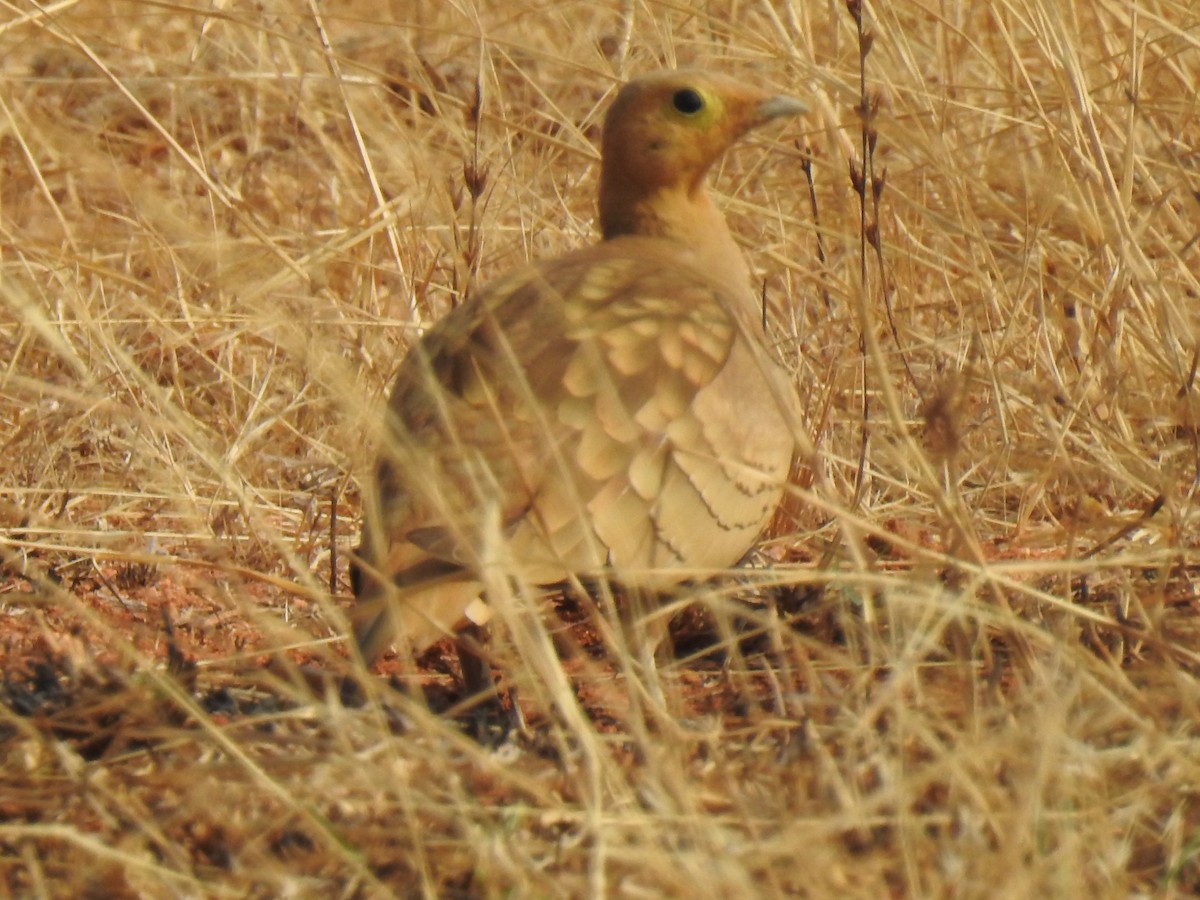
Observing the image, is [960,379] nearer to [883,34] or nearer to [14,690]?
[883,34]

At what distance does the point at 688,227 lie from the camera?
132 inches

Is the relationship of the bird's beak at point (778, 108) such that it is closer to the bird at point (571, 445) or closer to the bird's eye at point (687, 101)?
the bird's eye at point (687, 101)

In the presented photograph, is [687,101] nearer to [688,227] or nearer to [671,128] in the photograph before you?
[671,128]

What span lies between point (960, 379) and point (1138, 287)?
1.18ft

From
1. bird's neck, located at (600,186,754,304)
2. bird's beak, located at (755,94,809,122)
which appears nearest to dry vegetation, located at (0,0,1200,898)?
bird's beak, located at (755,94,809,122)

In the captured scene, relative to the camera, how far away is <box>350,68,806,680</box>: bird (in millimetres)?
2467

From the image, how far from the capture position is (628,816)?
6.58 feet

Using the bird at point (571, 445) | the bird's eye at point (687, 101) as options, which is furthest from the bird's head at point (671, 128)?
the bird at point (571, 445)

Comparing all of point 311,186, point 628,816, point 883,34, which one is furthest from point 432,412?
point 311,186

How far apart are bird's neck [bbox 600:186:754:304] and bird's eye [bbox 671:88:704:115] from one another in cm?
14

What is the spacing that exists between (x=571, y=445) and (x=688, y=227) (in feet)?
2.94

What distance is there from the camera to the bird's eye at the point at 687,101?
10.9ft

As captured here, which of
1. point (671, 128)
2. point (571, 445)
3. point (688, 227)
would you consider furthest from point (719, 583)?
point (671, 128)

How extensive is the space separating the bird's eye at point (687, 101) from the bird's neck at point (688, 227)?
143 millimetres
